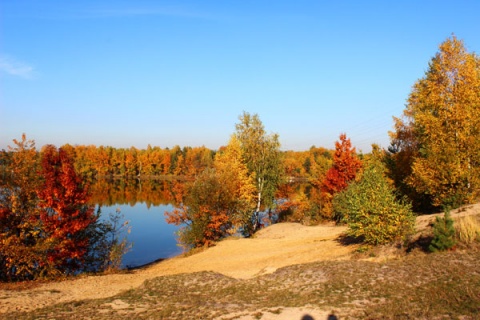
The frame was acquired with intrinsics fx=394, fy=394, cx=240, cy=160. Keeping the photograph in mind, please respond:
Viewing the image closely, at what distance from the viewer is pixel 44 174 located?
20281 millimetres

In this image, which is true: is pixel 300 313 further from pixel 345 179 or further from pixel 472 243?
pixel 345 179

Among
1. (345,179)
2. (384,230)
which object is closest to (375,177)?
(384,230)

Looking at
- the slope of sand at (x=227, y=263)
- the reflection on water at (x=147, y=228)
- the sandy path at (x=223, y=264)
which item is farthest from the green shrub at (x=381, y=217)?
the reflection on water at (x=147, y=228)

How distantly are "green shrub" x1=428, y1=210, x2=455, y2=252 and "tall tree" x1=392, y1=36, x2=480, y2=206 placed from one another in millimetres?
7395

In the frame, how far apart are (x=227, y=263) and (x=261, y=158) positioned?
62.2ft

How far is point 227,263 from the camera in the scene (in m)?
21.4

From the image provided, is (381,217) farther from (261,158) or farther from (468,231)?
(261,158)

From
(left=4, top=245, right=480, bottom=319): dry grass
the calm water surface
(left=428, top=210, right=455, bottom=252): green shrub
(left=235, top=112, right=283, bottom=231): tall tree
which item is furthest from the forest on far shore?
(left=235, top=112, right=283, bottom=231): tall tree

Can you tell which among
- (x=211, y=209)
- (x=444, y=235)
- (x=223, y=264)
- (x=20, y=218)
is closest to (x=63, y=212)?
(x=20, y=218)

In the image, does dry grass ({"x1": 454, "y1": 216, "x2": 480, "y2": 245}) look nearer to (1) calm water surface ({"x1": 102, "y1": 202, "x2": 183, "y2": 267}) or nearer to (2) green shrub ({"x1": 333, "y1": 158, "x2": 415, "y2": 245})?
(2) green shrub ({"x1": 333, "y1": 158, "x2": 415, "y2": 245})

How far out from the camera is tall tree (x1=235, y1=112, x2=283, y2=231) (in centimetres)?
3934

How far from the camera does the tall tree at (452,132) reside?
20422 millimetres

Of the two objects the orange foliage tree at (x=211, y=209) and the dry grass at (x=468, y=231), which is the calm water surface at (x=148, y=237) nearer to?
the orange foliage tree at (x=211, y=209)

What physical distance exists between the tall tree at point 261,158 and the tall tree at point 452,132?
59.2 feet
